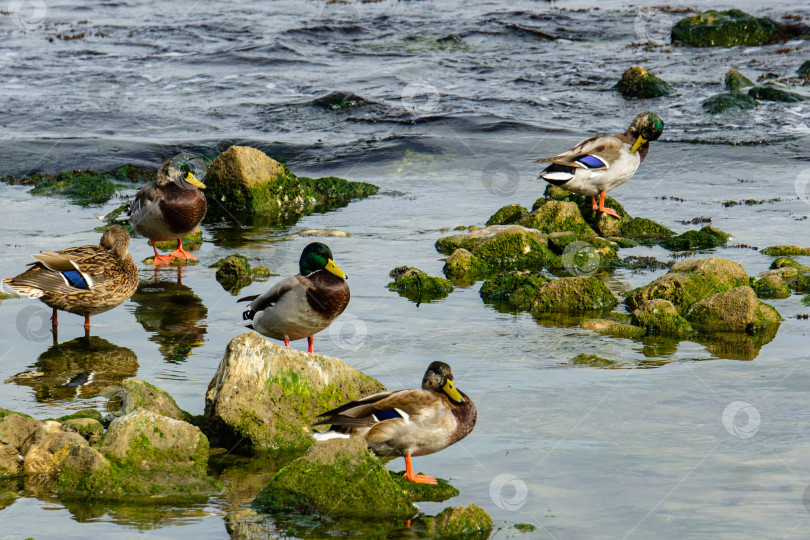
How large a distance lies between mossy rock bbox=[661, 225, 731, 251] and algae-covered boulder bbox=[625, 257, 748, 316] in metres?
1.88

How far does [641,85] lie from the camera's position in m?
24.1

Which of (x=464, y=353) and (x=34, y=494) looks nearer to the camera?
(x=34, y=494)

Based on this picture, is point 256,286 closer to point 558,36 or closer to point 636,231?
point 636,231

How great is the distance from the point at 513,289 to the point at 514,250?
136 centimetres

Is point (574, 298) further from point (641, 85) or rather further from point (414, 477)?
point (641, 85)

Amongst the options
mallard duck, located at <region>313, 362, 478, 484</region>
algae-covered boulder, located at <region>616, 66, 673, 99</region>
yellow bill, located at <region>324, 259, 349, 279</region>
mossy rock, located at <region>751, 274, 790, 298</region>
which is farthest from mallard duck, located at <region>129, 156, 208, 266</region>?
algae-covered boulder, located at <region>616, 66, 673, 99</region>

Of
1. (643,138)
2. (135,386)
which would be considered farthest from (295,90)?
(135,386)

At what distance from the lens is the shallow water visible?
6109 millimetres

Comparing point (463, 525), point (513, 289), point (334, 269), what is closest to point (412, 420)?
point (463, 525)

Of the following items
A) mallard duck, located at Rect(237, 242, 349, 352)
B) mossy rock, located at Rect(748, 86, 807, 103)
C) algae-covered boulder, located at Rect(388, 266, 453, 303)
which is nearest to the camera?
mallard duck, located at Rect(237, 242, 349, 352)

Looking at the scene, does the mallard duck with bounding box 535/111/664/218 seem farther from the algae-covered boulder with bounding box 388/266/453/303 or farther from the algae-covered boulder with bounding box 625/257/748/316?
the algae-covered boulder with bounding box 388/266/453/303

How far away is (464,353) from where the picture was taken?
28.6ft

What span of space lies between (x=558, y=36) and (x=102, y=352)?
26295 millimetres

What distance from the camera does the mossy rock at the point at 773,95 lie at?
75.0ft
